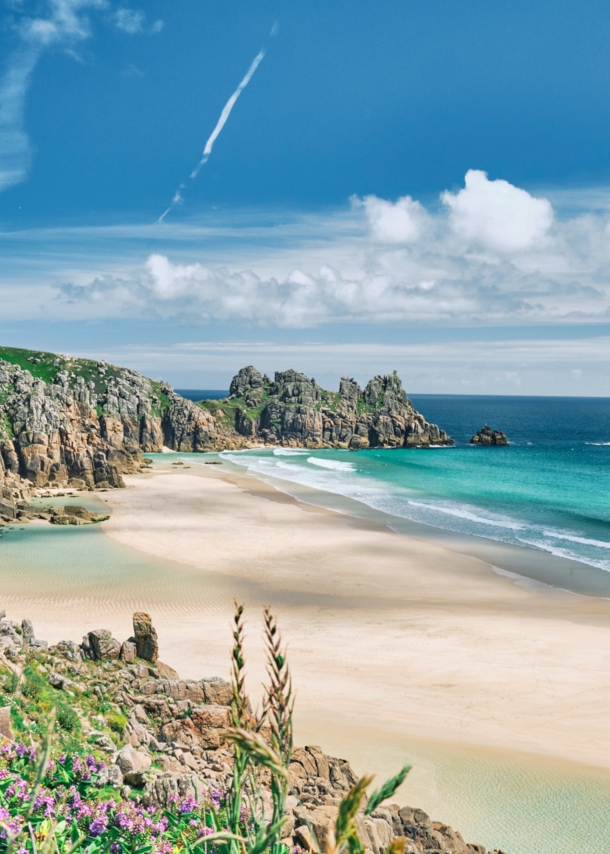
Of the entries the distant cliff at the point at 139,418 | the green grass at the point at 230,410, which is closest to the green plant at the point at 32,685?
the distant cliff at the point at 139,418

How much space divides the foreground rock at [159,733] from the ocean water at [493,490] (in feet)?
71.9

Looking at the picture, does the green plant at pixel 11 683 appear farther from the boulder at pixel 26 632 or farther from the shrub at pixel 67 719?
the boulder at pixel 26 632

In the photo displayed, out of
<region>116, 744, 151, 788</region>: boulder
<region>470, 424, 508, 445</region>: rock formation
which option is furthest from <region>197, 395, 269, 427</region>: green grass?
<region>116, 744, 151, 788</region>: boulder

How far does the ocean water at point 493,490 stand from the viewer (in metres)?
36.7

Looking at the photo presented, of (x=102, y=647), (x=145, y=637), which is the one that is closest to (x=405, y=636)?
(x=145, y=637)

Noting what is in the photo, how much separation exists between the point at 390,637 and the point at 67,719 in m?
14.2

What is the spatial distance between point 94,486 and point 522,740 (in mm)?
55549

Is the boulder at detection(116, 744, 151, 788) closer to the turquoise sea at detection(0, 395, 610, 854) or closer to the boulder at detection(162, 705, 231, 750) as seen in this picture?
the boulder at detection(162, 705, 231, 750)

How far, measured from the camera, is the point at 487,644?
21734 mm

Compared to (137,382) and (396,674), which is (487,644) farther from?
(137,382)

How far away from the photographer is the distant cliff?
65375 mm

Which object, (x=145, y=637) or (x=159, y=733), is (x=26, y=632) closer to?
(x=145, y=637)

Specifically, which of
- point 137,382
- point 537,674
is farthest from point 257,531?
point 137,382

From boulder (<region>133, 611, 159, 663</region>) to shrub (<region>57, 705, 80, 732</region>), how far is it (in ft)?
17.5
